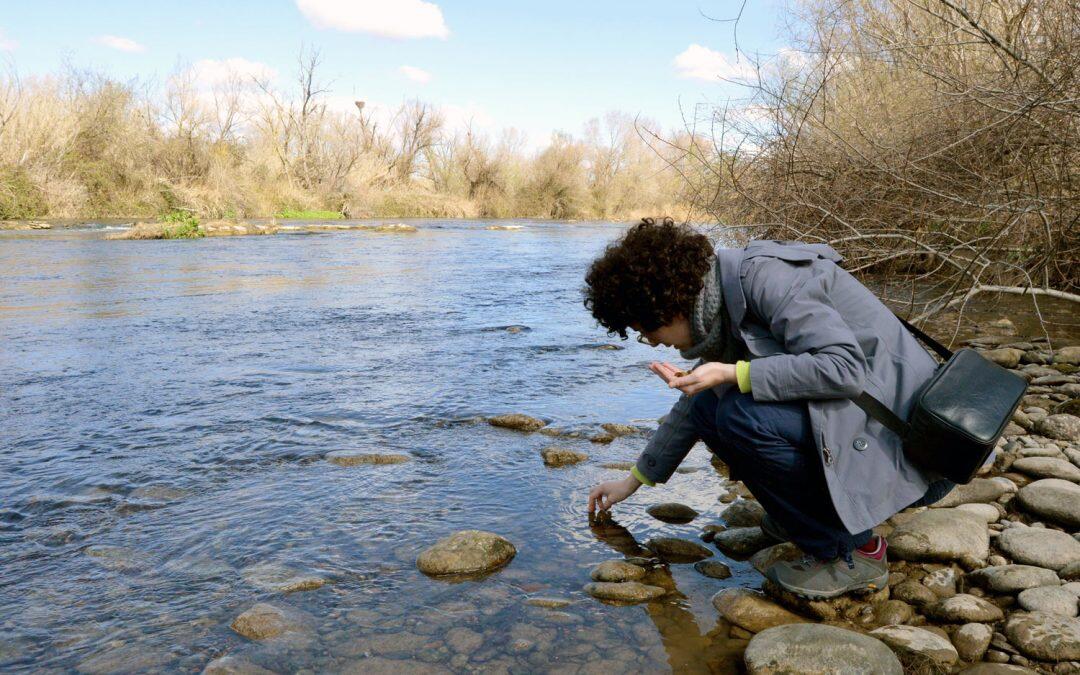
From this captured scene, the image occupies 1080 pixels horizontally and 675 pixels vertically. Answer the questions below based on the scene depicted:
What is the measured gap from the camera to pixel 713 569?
9.87ft

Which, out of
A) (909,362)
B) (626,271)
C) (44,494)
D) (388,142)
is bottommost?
(44,494)

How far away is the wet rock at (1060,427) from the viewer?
4.08 metres

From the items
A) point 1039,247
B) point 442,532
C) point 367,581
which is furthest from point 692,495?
point 1039,247

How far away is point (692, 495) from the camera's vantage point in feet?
12.5

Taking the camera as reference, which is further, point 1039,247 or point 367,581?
point 1039,247

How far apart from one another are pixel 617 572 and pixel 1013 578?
1.28 m

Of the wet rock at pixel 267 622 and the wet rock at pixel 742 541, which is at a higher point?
the wet rock at pixel 742 541

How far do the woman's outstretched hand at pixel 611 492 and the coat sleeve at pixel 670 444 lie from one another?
14 cm

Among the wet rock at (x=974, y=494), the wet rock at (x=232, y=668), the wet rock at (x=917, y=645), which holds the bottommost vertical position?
the wet rock at (x=232, y=668)

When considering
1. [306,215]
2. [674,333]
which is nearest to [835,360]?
[674,333]

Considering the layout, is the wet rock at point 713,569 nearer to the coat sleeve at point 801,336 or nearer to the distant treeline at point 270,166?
the coat sleeve at point 801,336

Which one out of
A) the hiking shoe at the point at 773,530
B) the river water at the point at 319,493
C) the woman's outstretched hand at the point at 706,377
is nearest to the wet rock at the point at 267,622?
the river water at the point at 319,493

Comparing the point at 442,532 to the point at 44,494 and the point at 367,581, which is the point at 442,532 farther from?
the point at 44,494

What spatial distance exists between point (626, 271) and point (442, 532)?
152 cm
